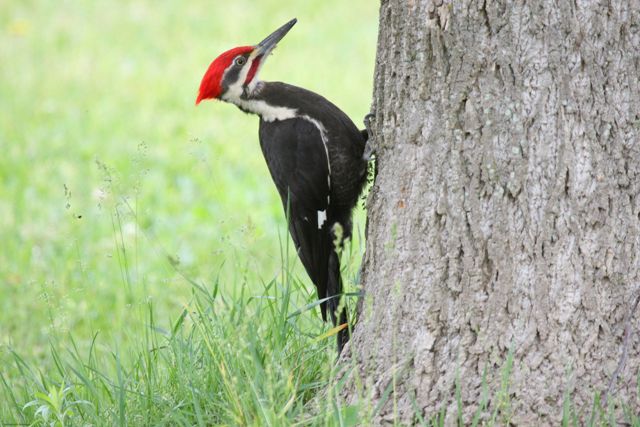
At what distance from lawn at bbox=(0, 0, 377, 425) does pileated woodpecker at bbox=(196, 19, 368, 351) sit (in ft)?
0.64

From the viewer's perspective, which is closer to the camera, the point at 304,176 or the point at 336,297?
the point at 336,297

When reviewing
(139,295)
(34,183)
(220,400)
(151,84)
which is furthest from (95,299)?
(151,84)

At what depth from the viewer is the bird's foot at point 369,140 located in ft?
12.2

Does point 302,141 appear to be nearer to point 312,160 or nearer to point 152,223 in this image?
point 312,160

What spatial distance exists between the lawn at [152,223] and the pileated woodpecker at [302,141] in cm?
20

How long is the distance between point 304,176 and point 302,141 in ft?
0.50

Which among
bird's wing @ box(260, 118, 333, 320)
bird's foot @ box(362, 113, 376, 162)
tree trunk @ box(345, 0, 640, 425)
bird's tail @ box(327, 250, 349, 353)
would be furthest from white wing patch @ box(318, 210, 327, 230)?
tree trunk @ box(345, 0, 640, 425)

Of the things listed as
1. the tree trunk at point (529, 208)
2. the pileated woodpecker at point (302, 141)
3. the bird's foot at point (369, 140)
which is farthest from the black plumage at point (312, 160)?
the tree trunk at point (529, 208)

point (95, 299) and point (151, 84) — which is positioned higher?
point (151, 84)

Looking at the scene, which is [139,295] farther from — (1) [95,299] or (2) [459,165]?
(2) [459,165]

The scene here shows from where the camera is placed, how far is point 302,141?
4164 mm

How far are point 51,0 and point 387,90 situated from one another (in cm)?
956

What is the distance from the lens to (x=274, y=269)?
5.80 meters

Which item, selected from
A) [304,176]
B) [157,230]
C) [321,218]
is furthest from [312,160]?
[157,230]
